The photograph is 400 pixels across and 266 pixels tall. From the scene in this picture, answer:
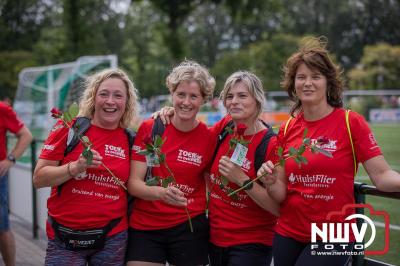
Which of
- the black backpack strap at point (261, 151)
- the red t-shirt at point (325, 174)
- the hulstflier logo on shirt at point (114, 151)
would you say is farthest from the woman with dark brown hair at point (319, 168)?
the hulstflier logo on shirt at point (114, 151)

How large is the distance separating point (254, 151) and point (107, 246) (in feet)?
3.56

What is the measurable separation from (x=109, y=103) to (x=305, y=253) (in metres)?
1.47

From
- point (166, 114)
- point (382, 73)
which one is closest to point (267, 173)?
point (166, 114)

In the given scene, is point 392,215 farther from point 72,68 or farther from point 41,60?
point 41,60

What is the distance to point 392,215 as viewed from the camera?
426 cm

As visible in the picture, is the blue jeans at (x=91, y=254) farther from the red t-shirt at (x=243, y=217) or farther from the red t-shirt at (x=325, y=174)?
the red t-shirt at (x=325, y=174)

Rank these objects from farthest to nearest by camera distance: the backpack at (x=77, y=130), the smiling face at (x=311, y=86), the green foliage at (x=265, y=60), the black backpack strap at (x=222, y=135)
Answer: the green foliage at (x=265, y=60)
the black backpack strap at (x=222, y=135)
the backpack at (x=77, y=130)
the smiling face at (x=311, y=86)

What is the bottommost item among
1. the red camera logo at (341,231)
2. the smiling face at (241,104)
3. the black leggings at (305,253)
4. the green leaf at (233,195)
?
the black leggings at (305,253)

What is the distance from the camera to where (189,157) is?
3.48 m

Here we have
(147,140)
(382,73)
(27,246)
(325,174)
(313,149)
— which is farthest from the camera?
Answer: (382,73)

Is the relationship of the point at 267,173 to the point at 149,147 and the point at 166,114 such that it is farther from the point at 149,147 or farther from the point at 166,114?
the point at 166,114

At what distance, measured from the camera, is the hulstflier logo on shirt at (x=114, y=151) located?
3.43 meters

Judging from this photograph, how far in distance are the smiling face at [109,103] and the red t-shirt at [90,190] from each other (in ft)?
0.26

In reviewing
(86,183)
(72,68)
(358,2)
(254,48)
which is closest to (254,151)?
(86,183)
